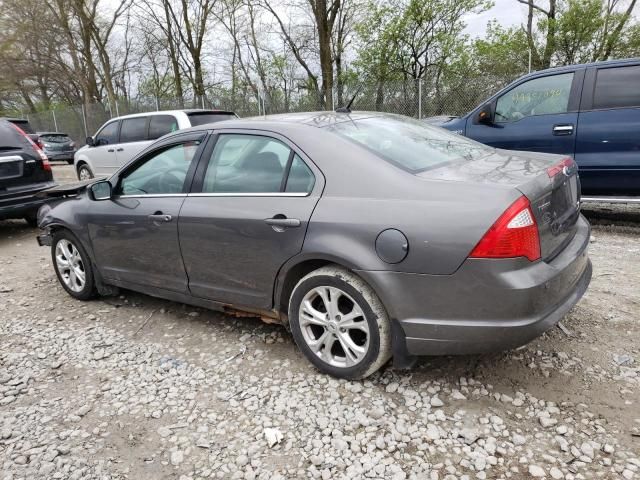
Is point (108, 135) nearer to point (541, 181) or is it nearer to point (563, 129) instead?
point (563, 129)

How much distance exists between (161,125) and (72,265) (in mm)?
5326

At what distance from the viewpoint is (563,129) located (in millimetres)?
5363

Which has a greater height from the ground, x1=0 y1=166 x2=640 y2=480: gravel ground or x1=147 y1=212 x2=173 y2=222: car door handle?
x1=147 y1=212 x2=173 y2=222: car door handle

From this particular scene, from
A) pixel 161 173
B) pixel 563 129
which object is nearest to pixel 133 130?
pixel 161 173

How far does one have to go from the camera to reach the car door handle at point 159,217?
3.34 m

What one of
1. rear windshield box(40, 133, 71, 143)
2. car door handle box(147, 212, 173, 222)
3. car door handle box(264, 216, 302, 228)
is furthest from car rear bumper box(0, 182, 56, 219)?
rear windshield box(40, 133, 71, 143)

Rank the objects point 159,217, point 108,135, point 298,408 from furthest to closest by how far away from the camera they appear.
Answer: point 108,135
point 159,217
point 298,408

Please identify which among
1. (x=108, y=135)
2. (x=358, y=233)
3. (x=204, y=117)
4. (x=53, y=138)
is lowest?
(x=358, y=233)

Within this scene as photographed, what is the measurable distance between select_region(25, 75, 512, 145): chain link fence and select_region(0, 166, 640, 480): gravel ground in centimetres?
922

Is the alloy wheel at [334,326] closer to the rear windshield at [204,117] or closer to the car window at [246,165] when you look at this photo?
the car window at [246,165]

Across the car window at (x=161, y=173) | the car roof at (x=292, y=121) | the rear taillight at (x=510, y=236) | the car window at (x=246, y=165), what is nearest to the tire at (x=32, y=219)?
the car window at (x=161, y=173)

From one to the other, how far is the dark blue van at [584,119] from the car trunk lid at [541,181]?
2.64 m

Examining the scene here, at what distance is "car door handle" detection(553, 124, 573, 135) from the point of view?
5.33 meters

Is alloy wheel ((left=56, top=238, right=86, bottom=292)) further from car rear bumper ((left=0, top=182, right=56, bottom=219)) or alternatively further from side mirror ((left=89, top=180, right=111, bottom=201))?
car rear bumper ((left=0, top=182, right=56, bottom=219))
